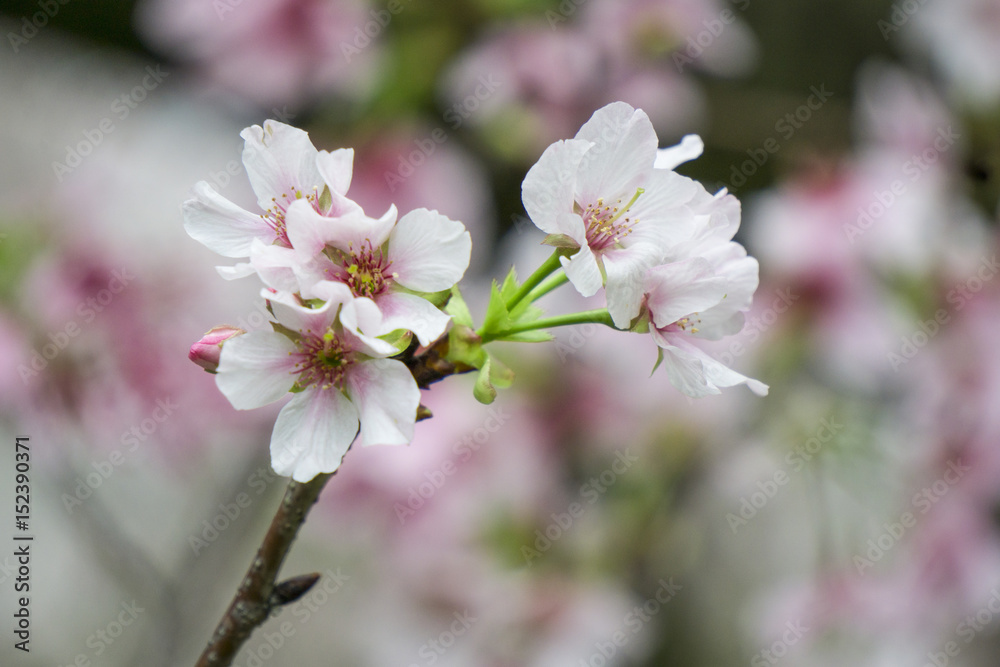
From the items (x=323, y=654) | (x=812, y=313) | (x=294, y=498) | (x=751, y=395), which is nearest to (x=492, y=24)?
(x=812, y=313)

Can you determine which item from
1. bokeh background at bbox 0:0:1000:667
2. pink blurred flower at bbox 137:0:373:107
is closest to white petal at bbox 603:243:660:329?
bokeh background at bbox 0:0:1000:667

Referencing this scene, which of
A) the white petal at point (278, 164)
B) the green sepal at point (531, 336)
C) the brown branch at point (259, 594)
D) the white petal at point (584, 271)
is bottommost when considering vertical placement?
the brown branch at point (259, 594)

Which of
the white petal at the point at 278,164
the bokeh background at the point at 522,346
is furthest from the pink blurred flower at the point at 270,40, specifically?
the white petal at the point at 278,164

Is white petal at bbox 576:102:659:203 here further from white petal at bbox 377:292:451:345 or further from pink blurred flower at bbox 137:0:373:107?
pink blurred flower at bbox 137:0:373:107

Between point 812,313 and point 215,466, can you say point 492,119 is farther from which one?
point 215,466

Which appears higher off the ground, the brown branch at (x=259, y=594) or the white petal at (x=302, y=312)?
the white petal at (x=302, y=312)

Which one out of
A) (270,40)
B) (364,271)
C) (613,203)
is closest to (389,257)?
(364,271)

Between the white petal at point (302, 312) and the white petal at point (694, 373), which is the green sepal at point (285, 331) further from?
the white petal at point (694, 373)
